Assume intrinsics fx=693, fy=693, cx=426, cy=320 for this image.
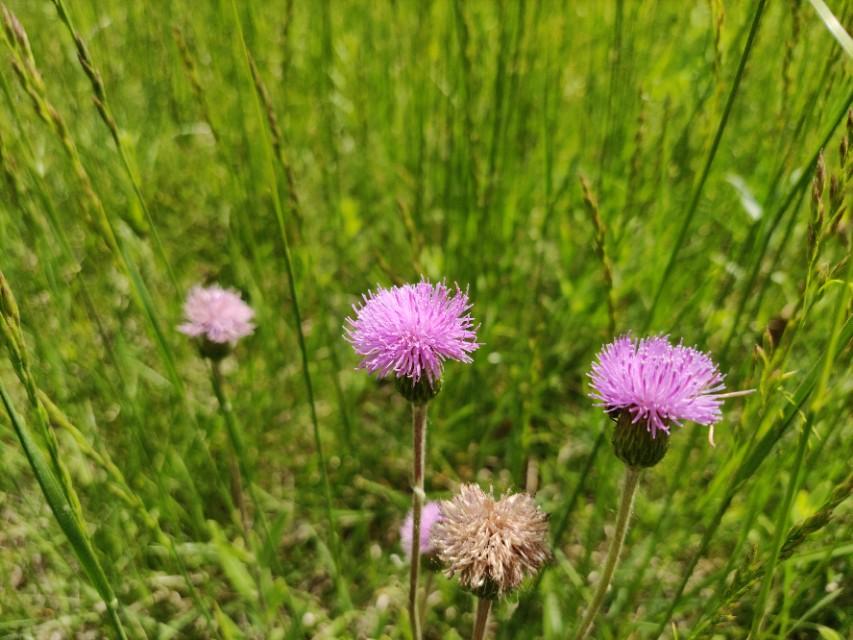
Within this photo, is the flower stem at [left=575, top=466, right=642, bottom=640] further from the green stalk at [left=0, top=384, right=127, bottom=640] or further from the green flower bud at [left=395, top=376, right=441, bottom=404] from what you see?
Answer: the green stalk at [left=0, top=384, right=127, bottom=640]

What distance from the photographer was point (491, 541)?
1108 millimetres

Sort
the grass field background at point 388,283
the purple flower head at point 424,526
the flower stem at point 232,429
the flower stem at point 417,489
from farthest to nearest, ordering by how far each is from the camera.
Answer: the purple flower head at point 424,526
the flower stem at point 232,429
the grass field background at point 388,283
the flower stem at point 417,489

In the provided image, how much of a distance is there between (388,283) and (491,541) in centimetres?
119

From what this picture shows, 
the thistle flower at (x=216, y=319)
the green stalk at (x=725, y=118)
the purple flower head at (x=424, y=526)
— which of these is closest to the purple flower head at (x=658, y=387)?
the green stalk at (x=725, y=118)

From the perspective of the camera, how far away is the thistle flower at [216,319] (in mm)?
1767

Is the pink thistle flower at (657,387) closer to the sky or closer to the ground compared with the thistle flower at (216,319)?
closer to the ground

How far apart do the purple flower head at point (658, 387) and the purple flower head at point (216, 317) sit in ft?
3.40

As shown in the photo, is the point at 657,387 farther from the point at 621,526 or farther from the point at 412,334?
the point at 412,334

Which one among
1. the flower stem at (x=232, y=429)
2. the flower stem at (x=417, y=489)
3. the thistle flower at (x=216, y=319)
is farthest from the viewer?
the thistle flower at (x=216, y=319)

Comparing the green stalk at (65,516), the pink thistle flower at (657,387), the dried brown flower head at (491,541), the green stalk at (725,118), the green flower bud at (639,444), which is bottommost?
the green stalk at (65,516)

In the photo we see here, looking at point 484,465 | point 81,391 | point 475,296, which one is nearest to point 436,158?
point 475,296

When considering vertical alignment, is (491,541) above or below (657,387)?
below

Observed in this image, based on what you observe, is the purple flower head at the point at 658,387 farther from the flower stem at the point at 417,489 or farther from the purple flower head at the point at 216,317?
the purple flower head at the point at 216,317

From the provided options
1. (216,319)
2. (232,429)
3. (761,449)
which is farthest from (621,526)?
(216,319)
